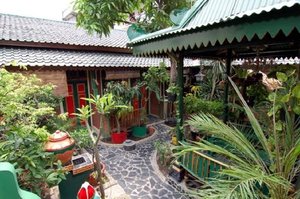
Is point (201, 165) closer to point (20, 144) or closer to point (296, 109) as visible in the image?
point (296, 109)

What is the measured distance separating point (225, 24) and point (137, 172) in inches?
181

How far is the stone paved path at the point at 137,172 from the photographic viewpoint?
443 centimetres

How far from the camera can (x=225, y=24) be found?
7.92 feet

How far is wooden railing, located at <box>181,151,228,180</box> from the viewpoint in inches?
133

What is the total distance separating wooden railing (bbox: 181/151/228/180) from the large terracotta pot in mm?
2586

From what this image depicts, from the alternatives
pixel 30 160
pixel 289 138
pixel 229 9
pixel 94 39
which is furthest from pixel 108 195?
pixel 94 39

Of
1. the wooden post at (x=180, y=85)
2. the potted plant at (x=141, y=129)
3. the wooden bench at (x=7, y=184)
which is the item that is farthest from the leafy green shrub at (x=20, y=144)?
the potted plant at (x=141, y=129)

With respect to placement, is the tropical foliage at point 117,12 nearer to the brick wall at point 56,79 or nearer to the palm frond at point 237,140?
the brick wall at point 56,79

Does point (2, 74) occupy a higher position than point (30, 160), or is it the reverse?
point (2, 74)

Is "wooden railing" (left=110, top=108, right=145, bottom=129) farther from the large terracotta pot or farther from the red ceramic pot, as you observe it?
the large terracotta pot

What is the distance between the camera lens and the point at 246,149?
2.10 m

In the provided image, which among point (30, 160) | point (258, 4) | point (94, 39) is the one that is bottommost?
point (30, 160)

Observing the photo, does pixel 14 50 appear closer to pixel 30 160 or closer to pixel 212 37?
pixel 30 160

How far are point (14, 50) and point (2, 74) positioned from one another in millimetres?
5304
